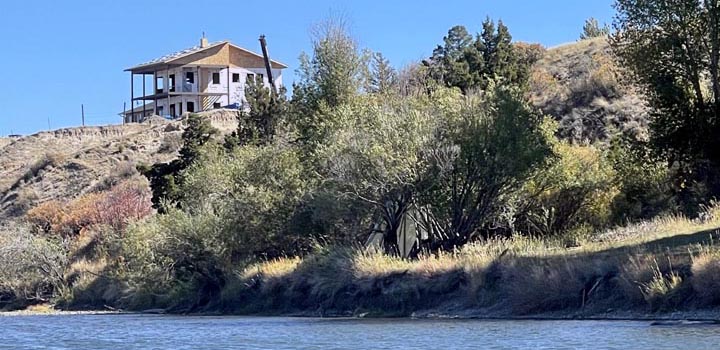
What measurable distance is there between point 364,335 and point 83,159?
75.3 meters

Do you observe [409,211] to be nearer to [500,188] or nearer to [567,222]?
[500,188]

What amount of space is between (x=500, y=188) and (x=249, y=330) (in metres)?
14.6

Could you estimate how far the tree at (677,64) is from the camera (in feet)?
124

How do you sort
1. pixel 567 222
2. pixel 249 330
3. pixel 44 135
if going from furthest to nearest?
pixel 44 135
pixel 567 222
pixel 249 330

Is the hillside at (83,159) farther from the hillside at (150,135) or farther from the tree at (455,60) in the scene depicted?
the tree at (455,60)

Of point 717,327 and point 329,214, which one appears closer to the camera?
point 717,327

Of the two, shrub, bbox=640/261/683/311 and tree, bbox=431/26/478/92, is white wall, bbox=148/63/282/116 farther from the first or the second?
shrub, bbox=640/261/683/311

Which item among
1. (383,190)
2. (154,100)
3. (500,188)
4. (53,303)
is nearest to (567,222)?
(500,188)

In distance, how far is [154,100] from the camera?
4727 inches

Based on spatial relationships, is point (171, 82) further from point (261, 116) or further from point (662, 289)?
point (662, 289)

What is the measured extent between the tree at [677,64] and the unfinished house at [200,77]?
7629 centimetres

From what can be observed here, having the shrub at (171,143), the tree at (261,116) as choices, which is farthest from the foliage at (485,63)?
the shrub at (171,143)

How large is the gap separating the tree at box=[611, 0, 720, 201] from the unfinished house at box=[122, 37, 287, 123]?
76.3 metres

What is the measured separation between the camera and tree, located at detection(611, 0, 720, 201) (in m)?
37.9
